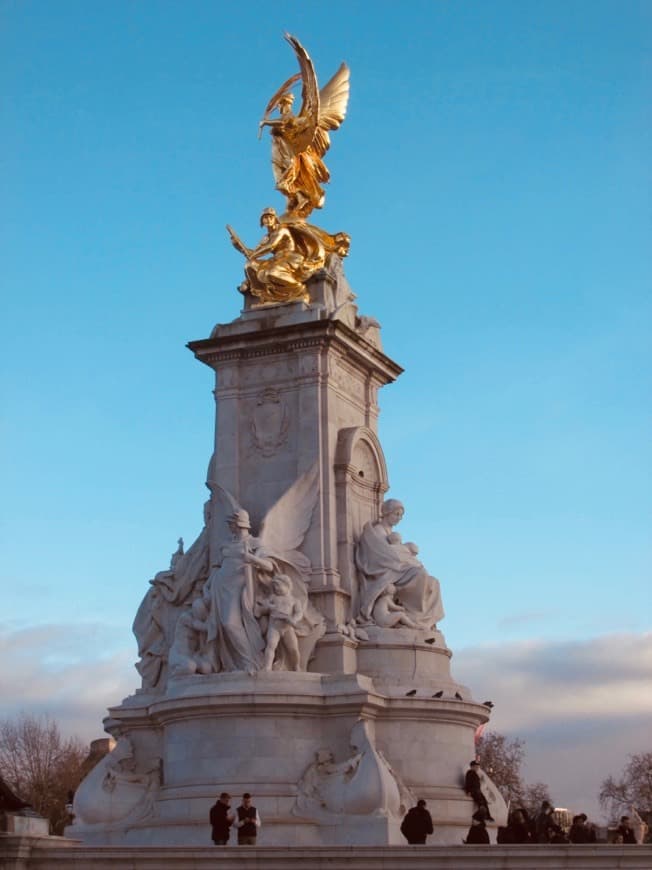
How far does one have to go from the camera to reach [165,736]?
88.0 ft

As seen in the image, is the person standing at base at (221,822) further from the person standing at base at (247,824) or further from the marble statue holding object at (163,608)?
the marble statue holding object at (163,608)

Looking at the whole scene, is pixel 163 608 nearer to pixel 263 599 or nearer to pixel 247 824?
pixel 263 599

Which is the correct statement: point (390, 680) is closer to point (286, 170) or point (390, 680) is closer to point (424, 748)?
point (424, 748)

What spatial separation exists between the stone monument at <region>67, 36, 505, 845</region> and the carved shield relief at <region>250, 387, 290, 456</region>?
0.09ft

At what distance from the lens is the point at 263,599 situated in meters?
26.9

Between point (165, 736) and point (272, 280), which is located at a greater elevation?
point (272, 280)

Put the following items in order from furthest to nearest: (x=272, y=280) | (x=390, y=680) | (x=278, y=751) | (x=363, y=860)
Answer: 1. (x=272, y=280)
2. (x=390, y=680)
3. (x=278, y=751)
4. (x=363, y=860)

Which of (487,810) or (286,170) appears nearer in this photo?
(487,810)

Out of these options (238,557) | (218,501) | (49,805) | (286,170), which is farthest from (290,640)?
(49,805)

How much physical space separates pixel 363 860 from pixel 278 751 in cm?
645

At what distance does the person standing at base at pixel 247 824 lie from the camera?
22109 mm

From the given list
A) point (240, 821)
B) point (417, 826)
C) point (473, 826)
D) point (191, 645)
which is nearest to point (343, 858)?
point (240, 821)

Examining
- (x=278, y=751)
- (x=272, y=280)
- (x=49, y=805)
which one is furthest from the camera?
(x=49, y=805)

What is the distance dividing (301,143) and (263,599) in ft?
34.5
